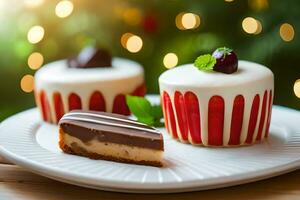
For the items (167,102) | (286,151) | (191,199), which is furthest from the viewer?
(167,102)

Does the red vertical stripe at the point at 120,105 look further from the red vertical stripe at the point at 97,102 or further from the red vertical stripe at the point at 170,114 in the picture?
the red vertical stripe at the point at 170,114

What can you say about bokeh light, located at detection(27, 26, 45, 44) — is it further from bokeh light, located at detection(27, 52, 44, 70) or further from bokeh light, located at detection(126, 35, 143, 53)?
bokeh light, located at detection(126, 35, 143, 53)

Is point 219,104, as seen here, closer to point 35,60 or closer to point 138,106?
point 138,106

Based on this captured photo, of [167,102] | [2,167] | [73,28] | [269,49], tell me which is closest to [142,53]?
[73,28]

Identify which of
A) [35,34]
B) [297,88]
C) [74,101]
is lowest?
[297,88]

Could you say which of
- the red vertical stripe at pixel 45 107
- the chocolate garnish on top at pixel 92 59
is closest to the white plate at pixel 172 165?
the red vertical stripe at pixel 45 107

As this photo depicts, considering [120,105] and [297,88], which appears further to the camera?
[297,88]

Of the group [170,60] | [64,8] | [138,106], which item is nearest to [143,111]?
[138,106]

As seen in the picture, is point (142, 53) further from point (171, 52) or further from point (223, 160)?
point (223, 160)
